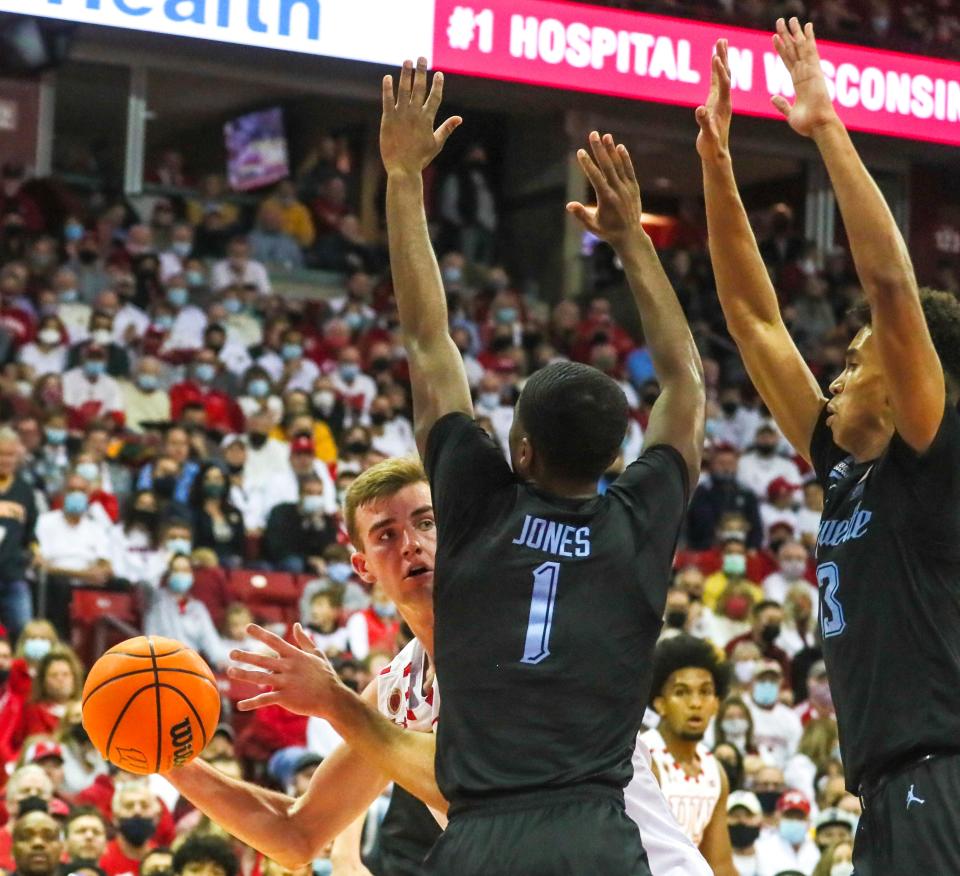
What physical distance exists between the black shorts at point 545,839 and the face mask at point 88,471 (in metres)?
9.99

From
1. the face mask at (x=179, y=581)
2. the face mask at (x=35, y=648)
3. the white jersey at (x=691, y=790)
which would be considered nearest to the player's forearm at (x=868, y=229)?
the white jersey at (x=691, y=790)

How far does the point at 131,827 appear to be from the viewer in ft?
29.5

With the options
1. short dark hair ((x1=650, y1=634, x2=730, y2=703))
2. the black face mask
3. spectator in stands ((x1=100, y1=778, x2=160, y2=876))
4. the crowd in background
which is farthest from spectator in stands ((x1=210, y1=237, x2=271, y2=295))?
short dark hair ((x1=650, y1=634, x2=730, y2=703))

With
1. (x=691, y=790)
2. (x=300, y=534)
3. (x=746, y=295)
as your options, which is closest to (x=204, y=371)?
(x=300, y=534)

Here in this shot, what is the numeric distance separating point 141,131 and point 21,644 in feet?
31.3

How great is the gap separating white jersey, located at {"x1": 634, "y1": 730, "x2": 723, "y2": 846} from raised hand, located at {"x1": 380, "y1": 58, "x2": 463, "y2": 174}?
349 cm

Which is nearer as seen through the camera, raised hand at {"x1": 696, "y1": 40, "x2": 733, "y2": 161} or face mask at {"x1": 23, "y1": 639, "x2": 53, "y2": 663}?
raised hand at {"x1": 696, "y1": 40, "x2": 733, "y2": 161}

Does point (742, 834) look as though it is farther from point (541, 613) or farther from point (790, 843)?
point (541, 613)

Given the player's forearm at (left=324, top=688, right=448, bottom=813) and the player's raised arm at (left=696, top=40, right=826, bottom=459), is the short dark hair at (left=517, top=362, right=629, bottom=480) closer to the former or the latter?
the player's forearm at (left=324, top=688, right=448, bottom=813)

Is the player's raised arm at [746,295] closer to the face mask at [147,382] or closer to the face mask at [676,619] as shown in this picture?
the face mask at [676,619]

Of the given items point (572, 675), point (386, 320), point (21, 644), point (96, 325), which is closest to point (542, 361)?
point (386, 320)

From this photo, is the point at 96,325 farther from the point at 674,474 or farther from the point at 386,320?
the point at 674,474

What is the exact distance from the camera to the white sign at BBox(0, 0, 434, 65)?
378 inches

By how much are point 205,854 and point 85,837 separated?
2.87 feet
